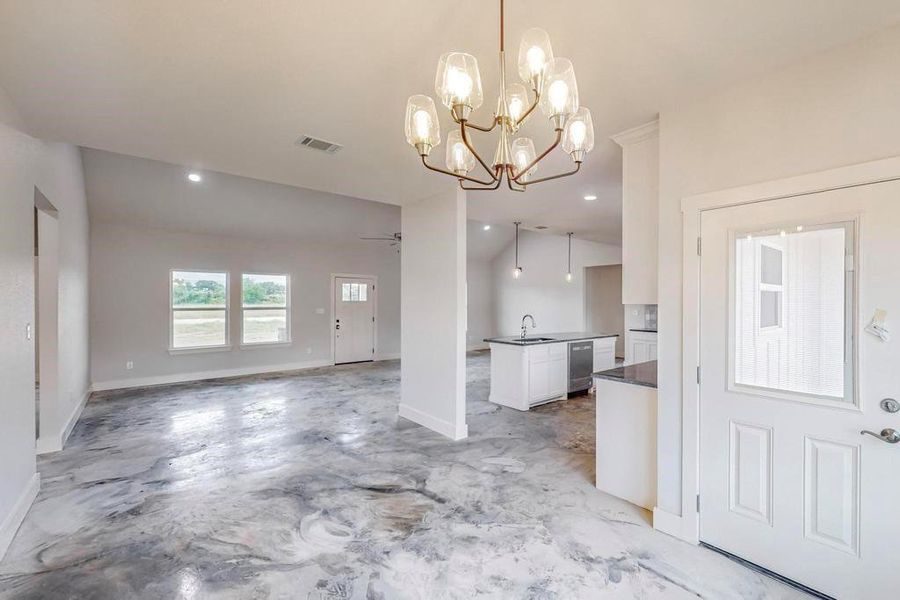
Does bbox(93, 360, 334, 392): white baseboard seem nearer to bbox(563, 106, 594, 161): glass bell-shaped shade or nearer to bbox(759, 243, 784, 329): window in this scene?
bbox(563, 106, 594, 161): glass bell-shaped shade

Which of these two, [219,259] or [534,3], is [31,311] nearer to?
[534,3]

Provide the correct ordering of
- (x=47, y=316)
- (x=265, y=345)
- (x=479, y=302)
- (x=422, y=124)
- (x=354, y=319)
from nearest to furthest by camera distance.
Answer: (x=422, y=124) → (x=47, y=316) → (x=265, y=345) → (x=354, y=319) → (x=479, y=302)

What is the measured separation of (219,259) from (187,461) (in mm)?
4691

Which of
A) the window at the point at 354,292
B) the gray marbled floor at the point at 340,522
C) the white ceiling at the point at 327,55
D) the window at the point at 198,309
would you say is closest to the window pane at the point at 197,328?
the window at the point at 198,309

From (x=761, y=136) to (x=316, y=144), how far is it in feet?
9.32

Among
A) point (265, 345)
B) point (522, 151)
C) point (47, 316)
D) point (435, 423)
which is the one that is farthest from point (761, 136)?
point (265, 345)

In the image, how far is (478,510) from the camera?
106 inches

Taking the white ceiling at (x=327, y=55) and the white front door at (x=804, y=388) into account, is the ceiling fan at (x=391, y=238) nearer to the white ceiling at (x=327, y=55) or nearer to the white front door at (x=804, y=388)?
the white ceiling at (x=327, y=55)

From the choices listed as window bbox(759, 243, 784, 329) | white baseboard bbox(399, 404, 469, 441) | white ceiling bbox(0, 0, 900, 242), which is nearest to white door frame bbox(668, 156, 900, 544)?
window bbox(759, 243, 784, 329)

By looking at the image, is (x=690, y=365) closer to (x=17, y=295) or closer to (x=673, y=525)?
(x=673, y=525)

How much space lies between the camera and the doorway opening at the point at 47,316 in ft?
12.3

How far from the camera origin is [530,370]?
5.23m

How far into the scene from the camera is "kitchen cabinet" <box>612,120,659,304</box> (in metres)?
2.63

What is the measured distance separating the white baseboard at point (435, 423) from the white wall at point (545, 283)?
19.9ft
